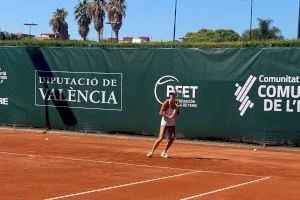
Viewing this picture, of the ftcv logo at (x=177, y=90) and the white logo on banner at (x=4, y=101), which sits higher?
Answer: the ftcv logo at (x=177, y=90)

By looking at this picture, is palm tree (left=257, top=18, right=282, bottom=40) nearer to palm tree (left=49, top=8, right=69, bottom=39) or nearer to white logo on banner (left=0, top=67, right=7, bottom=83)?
palm tree (left=49, top=8, right=69, bottom=39)

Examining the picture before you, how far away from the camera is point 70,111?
62.1 ft

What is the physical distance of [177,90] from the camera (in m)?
17.2

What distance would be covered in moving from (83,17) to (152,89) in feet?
228

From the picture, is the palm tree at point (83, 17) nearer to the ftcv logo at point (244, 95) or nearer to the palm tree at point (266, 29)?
the palm tree at point (266, 29)

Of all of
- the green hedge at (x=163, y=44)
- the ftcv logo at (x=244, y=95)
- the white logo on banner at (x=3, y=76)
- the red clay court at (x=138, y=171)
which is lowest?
the red clay court at (x=138, y=171)

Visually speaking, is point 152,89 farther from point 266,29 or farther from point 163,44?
Answer: point 266,29

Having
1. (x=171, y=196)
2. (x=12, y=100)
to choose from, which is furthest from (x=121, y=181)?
(x=12, y=100)

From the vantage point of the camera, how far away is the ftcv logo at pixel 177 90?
55.8 ft

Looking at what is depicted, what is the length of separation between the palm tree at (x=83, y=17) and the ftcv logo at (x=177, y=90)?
67.1 m

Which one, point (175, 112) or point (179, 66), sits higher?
point (179, 66)

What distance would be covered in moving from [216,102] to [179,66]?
5.15ft

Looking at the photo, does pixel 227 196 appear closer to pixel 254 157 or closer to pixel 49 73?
pixel 254 157

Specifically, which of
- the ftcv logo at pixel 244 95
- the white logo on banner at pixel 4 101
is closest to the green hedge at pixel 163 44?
the ftcv logo at pixel 244 95
